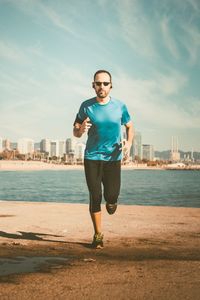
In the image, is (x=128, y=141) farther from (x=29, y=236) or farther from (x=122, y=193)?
(x=122, y=193)

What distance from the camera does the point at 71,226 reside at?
6684 millimetres

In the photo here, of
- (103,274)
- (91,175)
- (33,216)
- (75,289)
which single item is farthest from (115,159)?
(33,216)

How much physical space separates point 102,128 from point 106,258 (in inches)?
58.6

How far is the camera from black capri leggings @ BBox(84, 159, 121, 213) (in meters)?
4.93

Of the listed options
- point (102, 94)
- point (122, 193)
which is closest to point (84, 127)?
point (102, 94)

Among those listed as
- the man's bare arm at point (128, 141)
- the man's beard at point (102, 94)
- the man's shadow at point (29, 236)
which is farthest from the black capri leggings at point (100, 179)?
the man's beard at point (102, 94)

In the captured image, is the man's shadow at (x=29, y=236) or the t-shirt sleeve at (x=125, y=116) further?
the man's shadow at (x=29, y=236)

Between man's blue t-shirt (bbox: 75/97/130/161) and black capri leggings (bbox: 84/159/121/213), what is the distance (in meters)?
0.07

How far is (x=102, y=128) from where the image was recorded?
4.89 meters

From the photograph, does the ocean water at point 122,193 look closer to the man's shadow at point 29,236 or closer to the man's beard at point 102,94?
the man's shadow at point 29,236

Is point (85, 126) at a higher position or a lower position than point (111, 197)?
higher

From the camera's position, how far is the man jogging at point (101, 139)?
4.91m

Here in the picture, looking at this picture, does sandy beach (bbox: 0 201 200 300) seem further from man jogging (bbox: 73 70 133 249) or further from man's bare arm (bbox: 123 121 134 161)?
man's bare arm (bbox: 123 121 134 161)

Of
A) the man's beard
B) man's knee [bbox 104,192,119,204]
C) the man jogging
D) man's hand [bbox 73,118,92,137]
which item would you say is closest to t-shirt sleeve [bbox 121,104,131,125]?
the man jogging
